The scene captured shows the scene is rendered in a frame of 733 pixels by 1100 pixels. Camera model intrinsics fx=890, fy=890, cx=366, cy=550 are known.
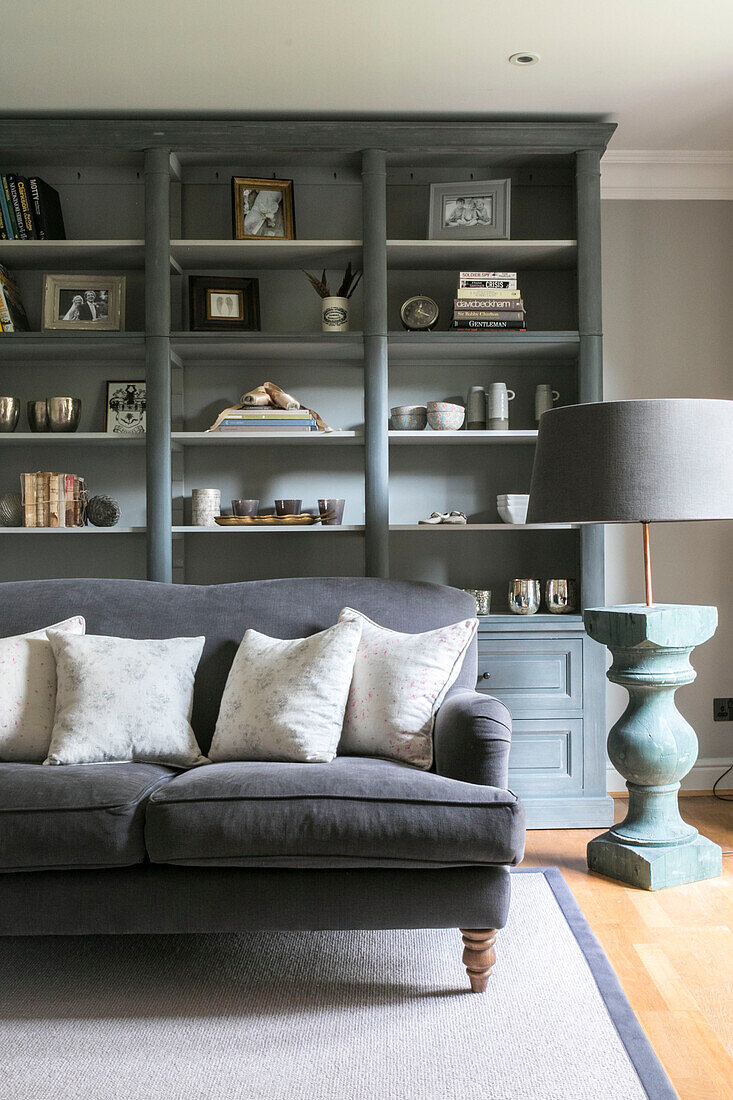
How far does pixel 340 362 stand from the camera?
3600mm

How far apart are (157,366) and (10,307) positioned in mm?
637

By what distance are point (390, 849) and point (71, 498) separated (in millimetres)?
1992

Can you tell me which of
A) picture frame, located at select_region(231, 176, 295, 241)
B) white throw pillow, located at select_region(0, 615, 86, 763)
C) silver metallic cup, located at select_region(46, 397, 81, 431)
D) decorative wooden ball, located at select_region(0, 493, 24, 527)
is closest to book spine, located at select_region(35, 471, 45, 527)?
decorative wooden ball, located at select_region(0, 493, 24, 527)

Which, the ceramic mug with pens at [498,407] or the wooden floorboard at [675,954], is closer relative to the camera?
the wooden floorboard at [675,954]

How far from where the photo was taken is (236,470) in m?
3.61

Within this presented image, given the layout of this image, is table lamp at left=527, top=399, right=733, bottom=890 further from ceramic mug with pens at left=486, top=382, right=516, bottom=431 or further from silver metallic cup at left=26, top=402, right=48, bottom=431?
silver metallic cup at left=26, top=402, right=48, bottom=431

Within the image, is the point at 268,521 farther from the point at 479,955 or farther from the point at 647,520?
the point at 479,955

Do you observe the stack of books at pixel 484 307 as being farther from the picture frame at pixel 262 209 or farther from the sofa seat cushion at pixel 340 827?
the sofa seat cushion at pixel 340 827

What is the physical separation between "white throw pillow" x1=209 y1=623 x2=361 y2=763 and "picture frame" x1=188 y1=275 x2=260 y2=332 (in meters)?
1.48

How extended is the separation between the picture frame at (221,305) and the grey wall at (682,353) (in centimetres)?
146

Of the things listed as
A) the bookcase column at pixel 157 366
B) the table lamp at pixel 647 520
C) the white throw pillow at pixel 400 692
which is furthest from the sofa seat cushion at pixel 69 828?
the table lamp at pixel 647 520

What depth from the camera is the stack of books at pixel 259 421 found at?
3277mm

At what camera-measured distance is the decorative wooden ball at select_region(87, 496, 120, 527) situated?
3320 mm

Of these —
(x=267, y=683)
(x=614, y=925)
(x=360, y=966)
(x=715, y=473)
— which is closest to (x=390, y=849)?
(x=360, y=966)
